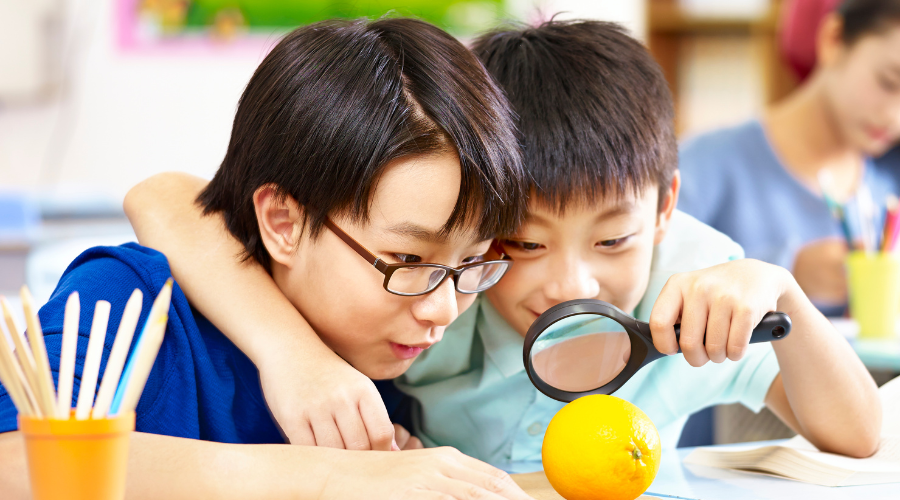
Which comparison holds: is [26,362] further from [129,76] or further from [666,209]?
[129,76]

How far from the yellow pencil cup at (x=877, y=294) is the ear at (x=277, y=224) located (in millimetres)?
1235

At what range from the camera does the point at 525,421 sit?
95cm

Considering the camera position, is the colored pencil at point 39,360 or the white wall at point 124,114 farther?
the white wall at point 124,114

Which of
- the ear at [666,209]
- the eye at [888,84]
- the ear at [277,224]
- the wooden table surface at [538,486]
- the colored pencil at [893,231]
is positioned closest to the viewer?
the wooden table surface at [538,486]

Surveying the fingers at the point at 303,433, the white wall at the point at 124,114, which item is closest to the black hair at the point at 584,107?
the fingers at the point at 303,433

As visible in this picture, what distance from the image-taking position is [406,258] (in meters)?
0.75

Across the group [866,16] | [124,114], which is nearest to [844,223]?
[866,16]

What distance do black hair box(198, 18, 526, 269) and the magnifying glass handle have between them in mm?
251

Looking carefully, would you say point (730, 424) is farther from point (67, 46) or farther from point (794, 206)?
point (67, 46)

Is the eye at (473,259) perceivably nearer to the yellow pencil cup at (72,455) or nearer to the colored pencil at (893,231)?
the yellow pencil cup at (72,455)

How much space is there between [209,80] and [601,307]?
2437 millimetres

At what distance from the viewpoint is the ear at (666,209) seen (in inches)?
36.6

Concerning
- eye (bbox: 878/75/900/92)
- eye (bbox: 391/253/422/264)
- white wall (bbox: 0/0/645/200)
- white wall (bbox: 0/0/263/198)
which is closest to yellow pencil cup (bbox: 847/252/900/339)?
eye (bbox: 878/75/900/92)


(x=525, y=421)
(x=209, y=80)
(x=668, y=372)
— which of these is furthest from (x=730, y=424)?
(x=209, y=80)
